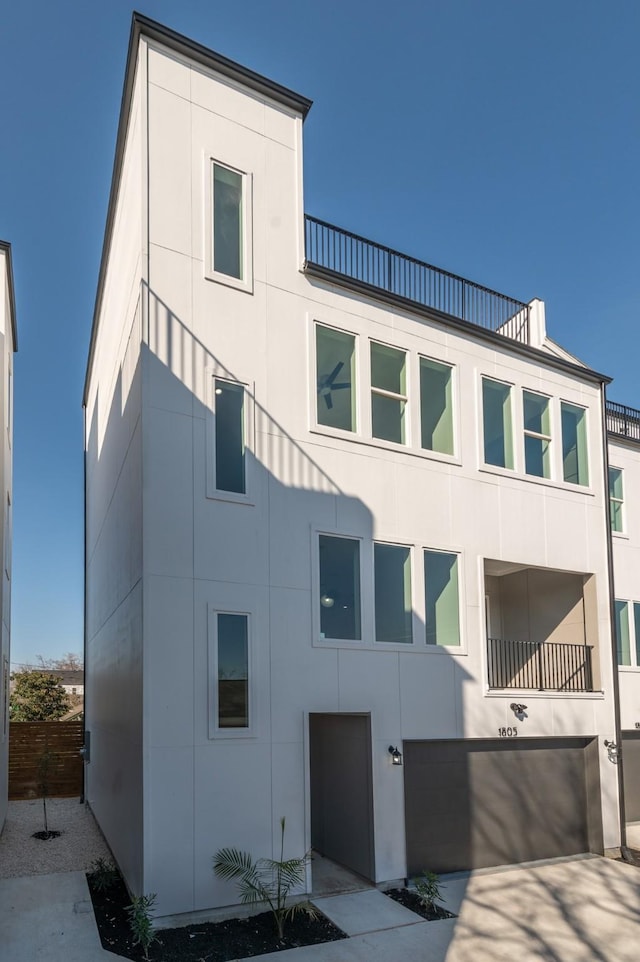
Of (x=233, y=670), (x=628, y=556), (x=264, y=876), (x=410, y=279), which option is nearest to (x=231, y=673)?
(x=233, y=670)

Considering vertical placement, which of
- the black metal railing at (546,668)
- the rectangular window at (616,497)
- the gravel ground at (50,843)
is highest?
the rectangular window at (616,497)

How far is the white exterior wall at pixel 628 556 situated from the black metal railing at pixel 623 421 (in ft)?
1.05

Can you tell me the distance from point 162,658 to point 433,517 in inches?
173

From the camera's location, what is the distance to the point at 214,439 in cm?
830

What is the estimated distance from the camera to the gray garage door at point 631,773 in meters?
13.1

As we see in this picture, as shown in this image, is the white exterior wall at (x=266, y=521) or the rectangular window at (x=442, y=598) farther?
the rectangular window at (x=442, y=598)

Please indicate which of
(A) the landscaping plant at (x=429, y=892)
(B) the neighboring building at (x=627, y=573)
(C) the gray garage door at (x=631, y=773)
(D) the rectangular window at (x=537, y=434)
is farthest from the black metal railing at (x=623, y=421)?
(A) the landscaping plant at (x=429, y=892)

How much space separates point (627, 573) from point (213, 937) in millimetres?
10216

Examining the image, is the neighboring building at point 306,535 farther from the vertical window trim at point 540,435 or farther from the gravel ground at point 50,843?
the gravel ground at point 50,843

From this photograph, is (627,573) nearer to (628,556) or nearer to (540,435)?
(628,556)

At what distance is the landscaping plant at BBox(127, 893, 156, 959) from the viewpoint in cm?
643

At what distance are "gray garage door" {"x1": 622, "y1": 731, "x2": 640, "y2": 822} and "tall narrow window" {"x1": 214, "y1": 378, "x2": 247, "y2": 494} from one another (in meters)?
9.26

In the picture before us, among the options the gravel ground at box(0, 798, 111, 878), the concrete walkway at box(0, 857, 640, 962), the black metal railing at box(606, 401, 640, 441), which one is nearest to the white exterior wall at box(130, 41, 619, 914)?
the concrete walkway at box(0, 857, 640, 962)

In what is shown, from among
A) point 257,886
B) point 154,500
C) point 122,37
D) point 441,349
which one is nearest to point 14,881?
point 257,886
